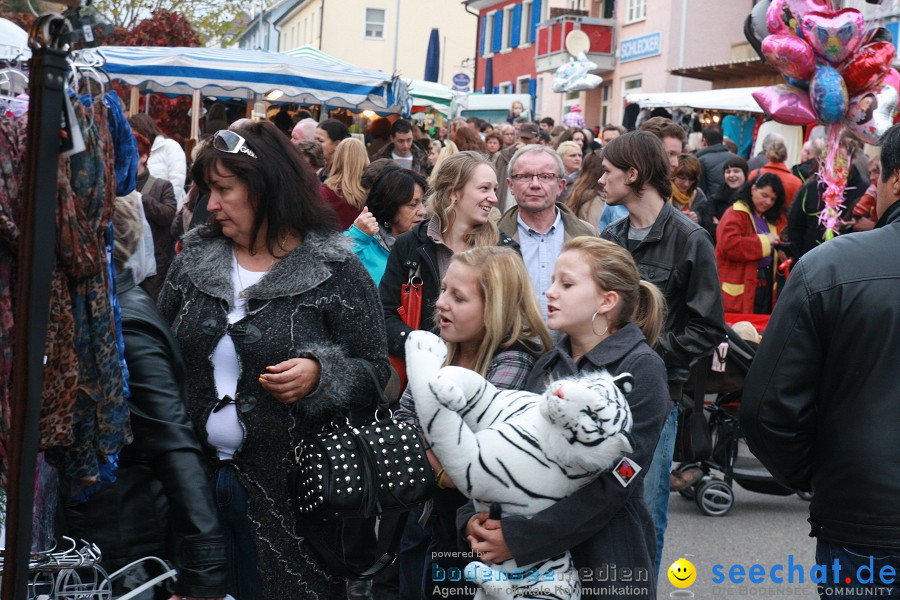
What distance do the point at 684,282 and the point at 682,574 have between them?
1710 millimetres

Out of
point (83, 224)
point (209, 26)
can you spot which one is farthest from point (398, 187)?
point (209, 26)

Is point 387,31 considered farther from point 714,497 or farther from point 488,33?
point 714,497

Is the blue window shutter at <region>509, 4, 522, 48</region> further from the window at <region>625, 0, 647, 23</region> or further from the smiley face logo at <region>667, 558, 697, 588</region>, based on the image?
the smiley face logo at <region>667, 558, 697, 588</region>

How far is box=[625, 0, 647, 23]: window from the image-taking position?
32.9 meters

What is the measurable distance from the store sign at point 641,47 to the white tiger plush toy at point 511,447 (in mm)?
29773

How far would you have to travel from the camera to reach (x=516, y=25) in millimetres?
43844

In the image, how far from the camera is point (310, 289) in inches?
127

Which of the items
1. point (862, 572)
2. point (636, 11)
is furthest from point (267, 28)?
point (862, 572)

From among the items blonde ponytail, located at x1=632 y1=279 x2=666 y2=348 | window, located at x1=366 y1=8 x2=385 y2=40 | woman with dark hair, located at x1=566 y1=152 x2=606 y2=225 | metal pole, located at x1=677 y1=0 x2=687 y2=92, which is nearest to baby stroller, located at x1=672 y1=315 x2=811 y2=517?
woman with dark hair, located at x1=566 y1=152 x2=606 y2=225

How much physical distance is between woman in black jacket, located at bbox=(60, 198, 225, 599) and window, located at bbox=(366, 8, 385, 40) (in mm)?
53356

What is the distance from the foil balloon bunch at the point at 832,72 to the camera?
25.3ft

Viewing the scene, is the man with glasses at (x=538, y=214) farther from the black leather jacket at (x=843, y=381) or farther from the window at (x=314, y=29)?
the window at (x=314, y=29)

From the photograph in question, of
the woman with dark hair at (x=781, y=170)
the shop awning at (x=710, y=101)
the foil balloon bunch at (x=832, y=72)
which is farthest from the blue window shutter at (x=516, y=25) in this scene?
the foil balloon bunch at (x=832, y=72)

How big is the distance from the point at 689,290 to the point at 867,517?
1916 millimetres
